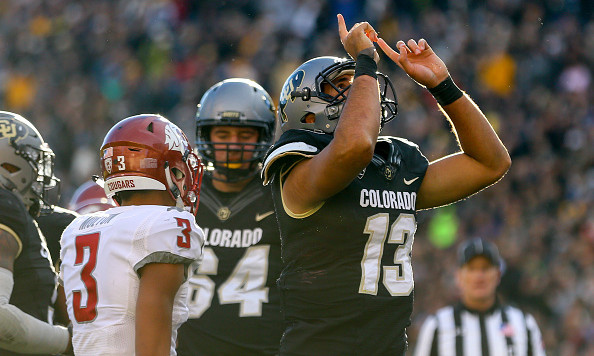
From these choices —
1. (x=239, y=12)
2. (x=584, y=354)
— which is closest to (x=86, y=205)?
(x=584, y=354)

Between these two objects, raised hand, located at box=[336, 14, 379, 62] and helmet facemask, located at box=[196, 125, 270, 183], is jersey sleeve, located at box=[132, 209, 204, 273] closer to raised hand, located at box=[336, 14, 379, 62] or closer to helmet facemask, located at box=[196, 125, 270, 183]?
raised hand, located at box=[336, 14, 379, 62]

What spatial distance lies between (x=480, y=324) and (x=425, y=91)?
20.4ft

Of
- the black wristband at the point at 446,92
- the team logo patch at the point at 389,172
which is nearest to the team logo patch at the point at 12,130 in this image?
the team logo patch at the point at 389,172

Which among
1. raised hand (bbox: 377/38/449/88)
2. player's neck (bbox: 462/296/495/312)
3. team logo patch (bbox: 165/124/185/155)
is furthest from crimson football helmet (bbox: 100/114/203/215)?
player's neck (bbox: 462/296/495/312)

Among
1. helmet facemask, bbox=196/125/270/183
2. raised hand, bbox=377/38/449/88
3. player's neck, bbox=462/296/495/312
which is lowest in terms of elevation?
player's neck, bbox=462/296/495/312

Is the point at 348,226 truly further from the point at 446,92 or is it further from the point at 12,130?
the point at 12,130

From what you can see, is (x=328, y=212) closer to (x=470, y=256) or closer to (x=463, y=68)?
(x=470, y=256)

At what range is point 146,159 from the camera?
314 cm

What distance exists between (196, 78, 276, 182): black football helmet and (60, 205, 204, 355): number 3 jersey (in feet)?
5.69

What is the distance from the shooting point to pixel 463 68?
11734 mm

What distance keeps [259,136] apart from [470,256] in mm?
2013

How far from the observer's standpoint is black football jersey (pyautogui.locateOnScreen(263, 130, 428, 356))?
3164 millimetres

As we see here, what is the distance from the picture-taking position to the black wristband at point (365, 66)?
3.17 meters

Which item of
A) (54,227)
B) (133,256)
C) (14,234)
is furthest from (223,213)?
(133,256)
